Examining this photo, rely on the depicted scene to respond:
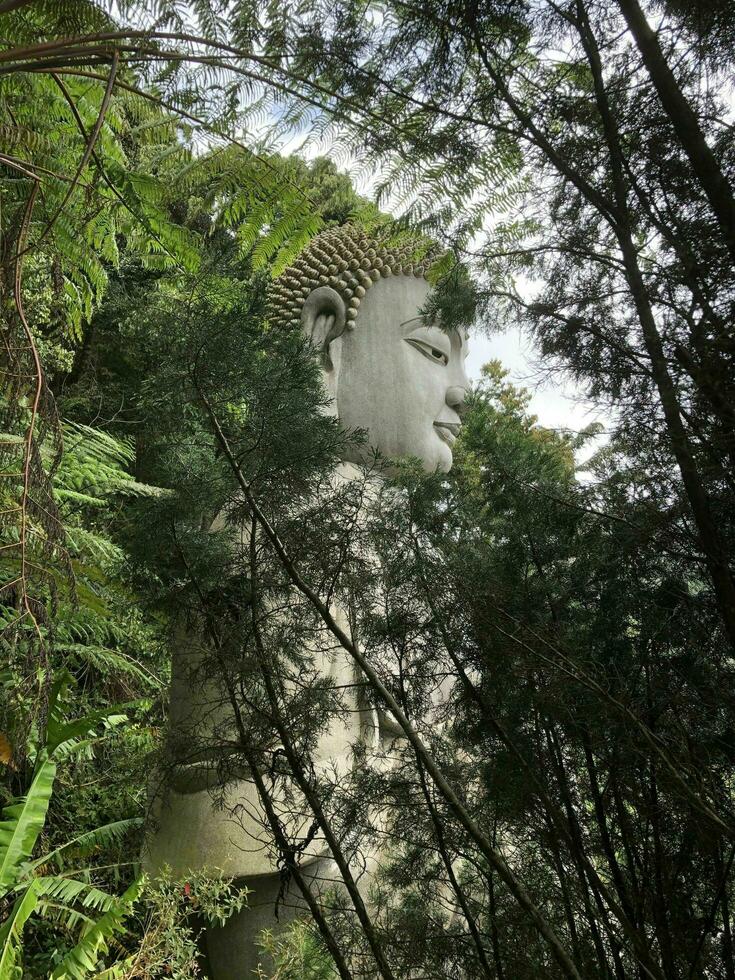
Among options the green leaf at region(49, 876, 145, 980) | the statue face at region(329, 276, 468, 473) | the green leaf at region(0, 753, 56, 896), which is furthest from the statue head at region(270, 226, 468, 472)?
the green leaf at region(49, 876, 145, 980)

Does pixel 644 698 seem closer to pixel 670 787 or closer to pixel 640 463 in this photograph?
pixel 670 787

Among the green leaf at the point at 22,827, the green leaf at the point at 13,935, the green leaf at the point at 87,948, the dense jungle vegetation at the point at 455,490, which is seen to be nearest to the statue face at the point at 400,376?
the dense jungle vegetation at the point at 455,490

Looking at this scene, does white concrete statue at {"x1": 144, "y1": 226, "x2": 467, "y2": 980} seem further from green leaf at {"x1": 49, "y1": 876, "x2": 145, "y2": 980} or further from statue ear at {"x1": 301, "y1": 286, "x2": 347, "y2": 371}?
green leaf at {"x1": 49, "y1": 876, "x2": 145, "y2": 980}

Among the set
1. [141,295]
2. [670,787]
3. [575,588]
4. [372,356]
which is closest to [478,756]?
[575,588]

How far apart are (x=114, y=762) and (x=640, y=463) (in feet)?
14.1

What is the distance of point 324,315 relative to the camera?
15.2 ft

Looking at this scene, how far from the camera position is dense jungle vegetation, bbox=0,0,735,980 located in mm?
2045

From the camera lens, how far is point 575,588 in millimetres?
2660

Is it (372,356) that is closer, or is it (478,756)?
(478,756)

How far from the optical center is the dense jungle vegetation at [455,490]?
204cm

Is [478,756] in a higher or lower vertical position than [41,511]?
lower

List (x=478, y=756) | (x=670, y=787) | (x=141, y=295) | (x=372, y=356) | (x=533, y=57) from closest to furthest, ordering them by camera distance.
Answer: (x=670, y=787)
(x=533, y=57)
(x=478, y=756)
(x=372, y=356)
(x=141, y=295)

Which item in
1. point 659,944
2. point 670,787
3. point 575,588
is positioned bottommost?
point 659,944

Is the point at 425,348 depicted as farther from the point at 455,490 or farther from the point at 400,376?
the point at 455,490
